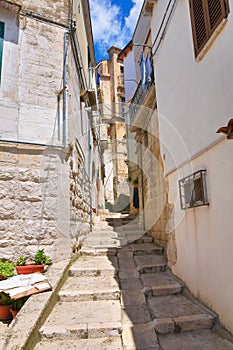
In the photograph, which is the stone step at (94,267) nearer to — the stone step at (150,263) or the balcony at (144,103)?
the stone step at (150,263)

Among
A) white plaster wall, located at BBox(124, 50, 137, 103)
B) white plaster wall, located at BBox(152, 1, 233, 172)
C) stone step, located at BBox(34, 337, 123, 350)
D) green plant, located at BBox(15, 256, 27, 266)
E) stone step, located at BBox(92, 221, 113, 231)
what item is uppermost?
white plaster wall, located at BBox(124, 50, 137, 103)

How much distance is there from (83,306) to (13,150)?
321cm

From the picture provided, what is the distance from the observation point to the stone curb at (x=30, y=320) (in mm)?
2426

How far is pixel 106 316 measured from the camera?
11.1ft

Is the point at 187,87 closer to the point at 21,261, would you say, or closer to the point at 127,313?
the point at 127,313

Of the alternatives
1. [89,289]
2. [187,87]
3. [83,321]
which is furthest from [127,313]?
[187,87]

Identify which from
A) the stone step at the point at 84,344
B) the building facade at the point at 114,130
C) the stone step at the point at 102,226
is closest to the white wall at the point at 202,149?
→ the stone step at the point at 84,344

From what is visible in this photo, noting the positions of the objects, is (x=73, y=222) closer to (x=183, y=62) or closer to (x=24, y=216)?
(x=24, y=216)

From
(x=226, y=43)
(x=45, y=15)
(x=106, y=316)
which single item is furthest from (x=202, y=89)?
(x=45, y=15)

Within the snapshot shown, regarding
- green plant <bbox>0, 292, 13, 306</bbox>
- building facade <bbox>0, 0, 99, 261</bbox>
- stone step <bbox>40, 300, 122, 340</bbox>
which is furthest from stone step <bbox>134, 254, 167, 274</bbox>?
green plant <bbox>0, 292, 13, 306</bbox>

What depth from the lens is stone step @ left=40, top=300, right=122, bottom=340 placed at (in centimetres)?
298

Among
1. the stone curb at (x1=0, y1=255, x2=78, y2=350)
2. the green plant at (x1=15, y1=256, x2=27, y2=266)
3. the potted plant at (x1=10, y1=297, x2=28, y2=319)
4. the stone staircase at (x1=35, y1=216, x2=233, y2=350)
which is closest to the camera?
the stone curb at (x1=0, y1=255, x2=78, y2=350)

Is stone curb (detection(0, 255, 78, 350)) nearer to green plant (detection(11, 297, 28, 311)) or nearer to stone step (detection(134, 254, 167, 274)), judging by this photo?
green plant (detection(11, 297, 28, 311))

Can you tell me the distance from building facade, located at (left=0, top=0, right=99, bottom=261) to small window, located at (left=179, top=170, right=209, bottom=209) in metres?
2.52
